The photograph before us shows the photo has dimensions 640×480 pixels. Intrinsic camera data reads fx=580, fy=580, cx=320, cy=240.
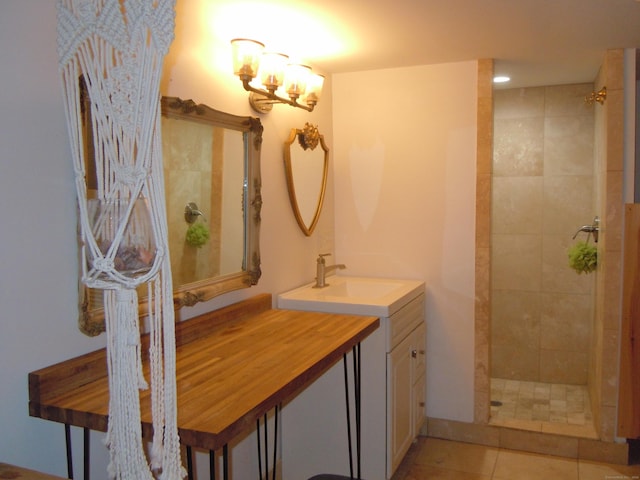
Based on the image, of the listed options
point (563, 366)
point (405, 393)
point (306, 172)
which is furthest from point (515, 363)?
point (306, 172)

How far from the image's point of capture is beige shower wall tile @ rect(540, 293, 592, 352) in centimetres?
403

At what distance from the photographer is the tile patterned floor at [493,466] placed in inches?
114

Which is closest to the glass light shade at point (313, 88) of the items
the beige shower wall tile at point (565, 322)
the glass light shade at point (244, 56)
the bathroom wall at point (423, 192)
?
the glass light shade at point (244, 56)

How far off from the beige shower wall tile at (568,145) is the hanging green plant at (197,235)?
110 inches

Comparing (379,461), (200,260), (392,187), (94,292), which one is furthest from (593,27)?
(94,292)

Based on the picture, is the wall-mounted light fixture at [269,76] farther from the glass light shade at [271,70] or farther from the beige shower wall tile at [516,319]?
the beige shower wall tile at [516,319]

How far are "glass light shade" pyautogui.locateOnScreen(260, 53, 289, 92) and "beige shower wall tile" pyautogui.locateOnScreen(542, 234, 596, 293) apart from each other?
2.50 m

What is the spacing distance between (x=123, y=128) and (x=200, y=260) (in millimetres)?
1094

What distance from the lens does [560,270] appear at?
407 cm

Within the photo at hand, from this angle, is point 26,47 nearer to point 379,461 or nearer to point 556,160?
point 379,461

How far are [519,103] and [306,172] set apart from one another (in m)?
1.88

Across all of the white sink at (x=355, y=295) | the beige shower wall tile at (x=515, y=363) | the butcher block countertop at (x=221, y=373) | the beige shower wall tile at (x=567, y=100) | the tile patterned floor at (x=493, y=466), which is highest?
the beige shower wall tile at (x=567, y=100)

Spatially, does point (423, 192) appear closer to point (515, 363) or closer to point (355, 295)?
point (355, 295)

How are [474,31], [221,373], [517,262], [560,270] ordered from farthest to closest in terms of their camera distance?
1. [517,262]
2. [560,270]
3. [474,31]
4. [221,373]
